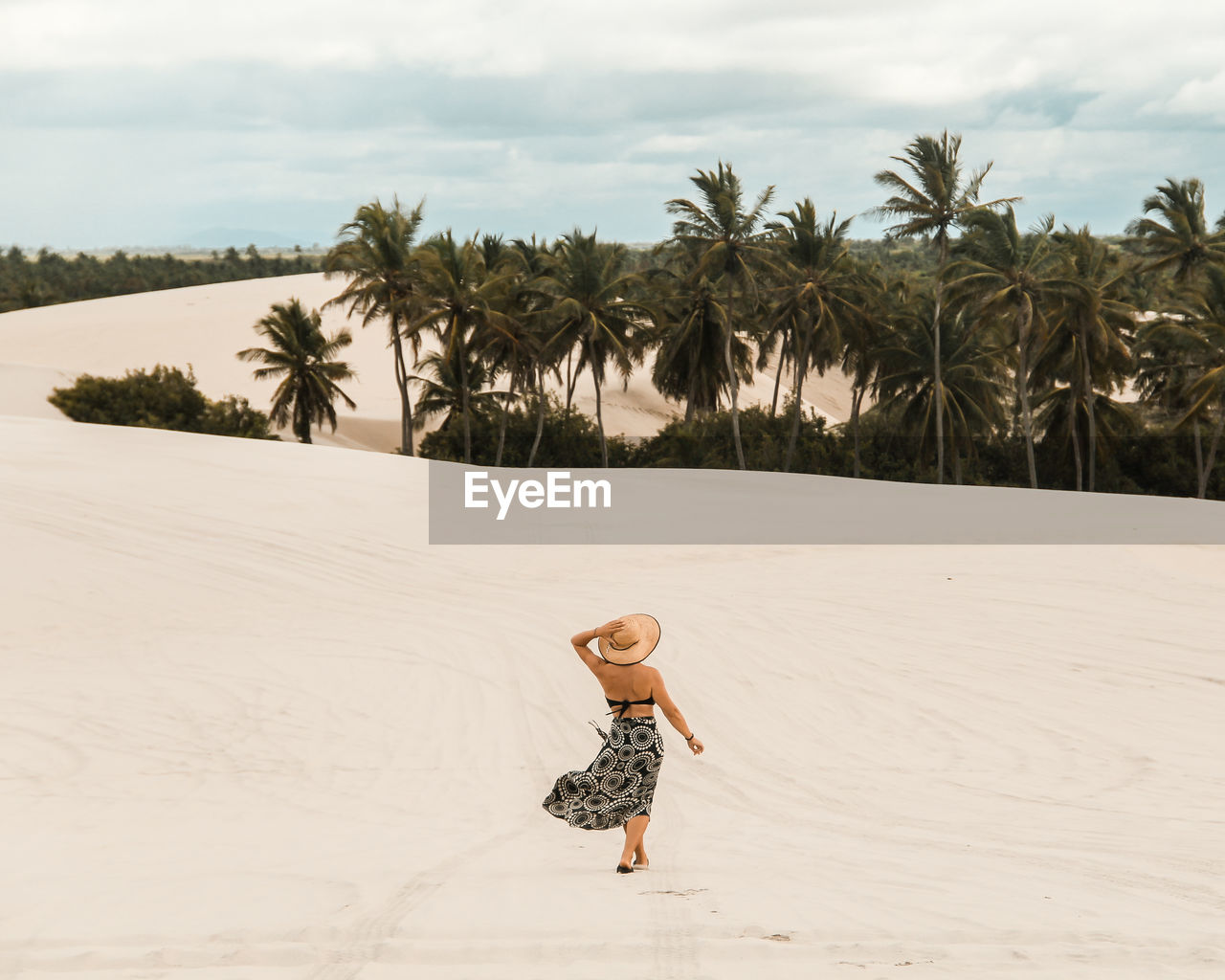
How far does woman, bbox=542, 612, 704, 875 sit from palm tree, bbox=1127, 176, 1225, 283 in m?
41.1

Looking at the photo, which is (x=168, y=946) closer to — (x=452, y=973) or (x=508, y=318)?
(x=452, y=973)

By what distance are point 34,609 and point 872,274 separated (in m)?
36.9

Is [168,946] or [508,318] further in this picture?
[508,318]

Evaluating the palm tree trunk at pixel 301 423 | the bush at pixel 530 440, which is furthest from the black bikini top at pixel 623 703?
the bush at pixel 530 440

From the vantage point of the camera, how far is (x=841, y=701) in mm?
9547

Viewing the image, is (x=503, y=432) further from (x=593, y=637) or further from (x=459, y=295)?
(x=593, y=637)

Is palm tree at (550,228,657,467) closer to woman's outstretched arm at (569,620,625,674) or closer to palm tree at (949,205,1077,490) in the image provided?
palm tree at (949,205,1077,490)

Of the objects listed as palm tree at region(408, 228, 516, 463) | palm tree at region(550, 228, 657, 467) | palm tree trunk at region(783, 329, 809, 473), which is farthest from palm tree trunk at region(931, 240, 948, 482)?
palm tree at region(408, 228, 516, 463)

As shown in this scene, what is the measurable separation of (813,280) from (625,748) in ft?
116

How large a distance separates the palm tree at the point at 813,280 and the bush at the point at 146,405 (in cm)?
1982

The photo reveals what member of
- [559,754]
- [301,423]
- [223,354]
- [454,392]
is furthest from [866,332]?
[223,354]

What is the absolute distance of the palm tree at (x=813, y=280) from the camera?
3872 centimetres

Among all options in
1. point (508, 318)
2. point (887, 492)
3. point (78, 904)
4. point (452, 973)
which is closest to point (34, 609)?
point (78, 904)

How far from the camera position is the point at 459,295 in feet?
127
